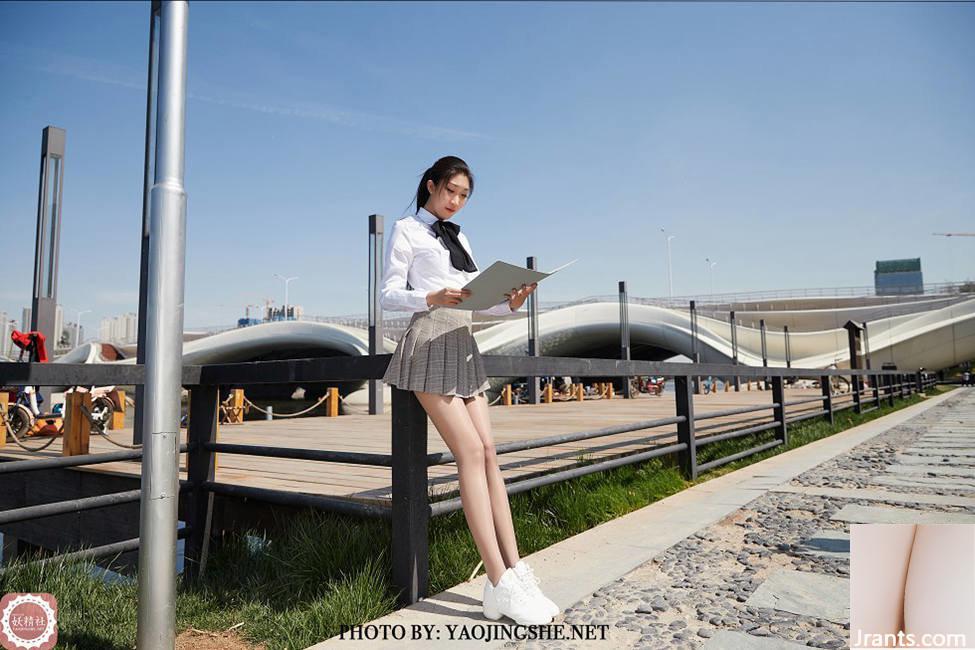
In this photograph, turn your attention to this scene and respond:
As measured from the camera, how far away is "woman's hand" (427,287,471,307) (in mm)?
2109

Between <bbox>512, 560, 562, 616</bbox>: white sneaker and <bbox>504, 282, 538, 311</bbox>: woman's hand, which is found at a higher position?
<bbox>504, 282, 538, 311</bbox>: woman's hand

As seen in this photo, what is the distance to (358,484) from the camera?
12.5 ft

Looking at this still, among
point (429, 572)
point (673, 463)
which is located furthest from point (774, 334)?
point (429, 572)

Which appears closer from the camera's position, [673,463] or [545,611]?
[545,611]

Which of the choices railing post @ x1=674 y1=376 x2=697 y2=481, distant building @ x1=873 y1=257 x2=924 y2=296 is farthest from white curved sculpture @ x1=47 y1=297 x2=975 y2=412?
distant building @ x1=873 y1=257 x2=924 y2=296

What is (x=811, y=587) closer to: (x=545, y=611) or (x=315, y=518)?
(x=545, y=611)

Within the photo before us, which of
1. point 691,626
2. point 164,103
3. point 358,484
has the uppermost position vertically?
point 164,103

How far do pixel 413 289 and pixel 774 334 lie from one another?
55303 mm

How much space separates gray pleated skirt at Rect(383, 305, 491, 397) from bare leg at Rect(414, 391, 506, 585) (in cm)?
5

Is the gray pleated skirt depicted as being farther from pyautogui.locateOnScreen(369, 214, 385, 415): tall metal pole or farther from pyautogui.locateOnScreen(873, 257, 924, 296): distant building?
pyautogui.locateOnScreen(873, 257, 924, 296): distant building

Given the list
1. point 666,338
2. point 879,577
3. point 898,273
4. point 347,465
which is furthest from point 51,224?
point 898,273

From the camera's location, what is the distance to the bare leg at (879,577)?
1.73 metres

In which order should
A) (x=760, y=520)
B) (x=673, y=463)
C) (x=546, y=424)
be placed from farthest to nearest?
(x=546, y=424), (x=673, y=463), (x=760, y=520)

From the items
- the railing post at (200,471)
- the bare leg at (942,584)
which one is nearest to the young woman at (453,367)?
the bare leg at (942,584)
